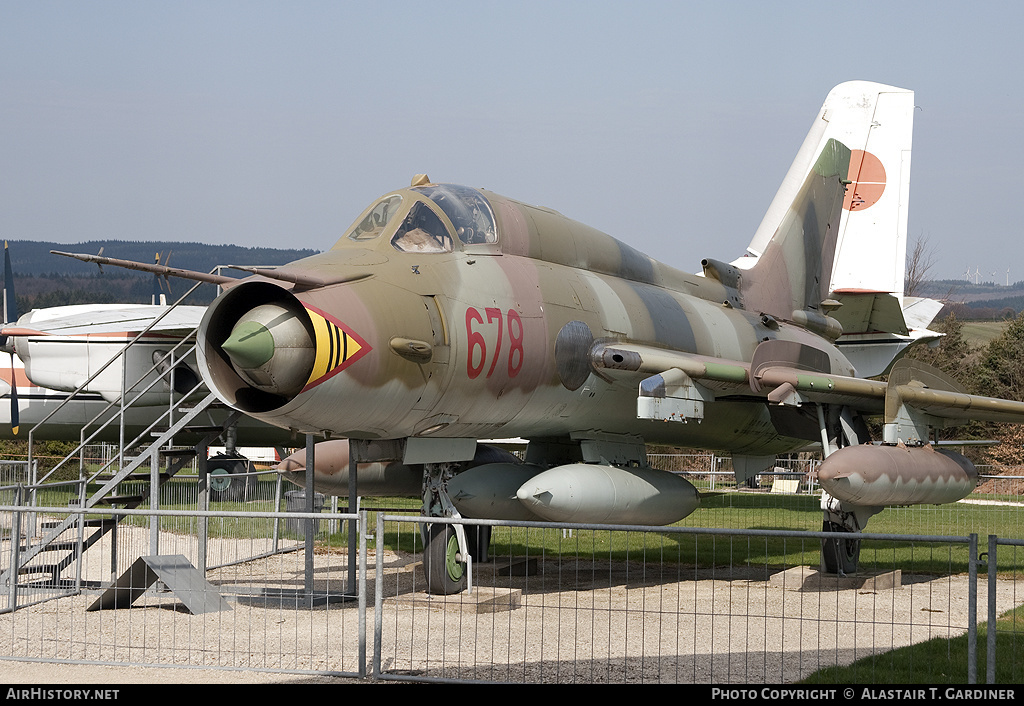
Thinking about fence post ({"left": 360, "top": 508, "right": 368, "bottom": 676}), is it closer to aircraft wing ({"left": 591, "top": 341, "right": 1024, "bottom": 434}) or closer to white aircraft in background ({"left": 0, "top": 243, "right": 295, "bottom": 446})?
aircraft wing ({"left": 591, "top": 341, "right": 1024, "bottom": 434})

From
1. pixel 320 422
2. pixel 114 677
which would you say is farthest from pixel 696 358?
pixel 114 677

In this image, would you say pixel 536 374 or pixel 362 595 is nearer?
pixel 362 595

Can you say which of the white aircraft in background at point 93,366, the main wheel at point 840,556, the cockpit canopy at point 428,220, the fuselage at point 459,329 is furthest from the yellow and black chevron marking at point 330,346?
the white aircraft in background at point 93,366

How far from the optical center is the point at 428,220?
10.3 meters

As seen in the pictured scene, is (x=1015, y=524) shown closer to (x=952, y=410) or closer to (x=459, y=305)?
(x=952, y=410)

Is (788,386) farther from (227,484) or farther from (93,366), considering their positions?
(93,366)

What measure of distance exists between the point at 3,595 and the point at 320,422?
4.45 m

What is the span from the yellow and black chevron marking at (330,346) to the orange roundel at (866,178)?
14.6 metres

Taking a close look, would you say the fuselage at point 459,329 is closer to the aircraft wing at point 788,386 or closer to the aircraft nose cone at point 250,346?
the aircraft nose cone at point 250,346

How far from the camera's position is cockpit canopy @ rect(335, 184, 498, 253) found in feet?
33.2

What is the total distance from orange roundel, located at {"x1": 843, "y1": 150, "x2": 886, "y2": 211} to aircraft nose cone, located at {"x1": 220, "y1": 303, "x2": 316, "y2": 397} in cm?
1496

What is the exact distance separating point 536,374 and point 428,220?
1803 mm

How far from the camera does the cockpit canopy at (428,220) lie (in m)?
10.1

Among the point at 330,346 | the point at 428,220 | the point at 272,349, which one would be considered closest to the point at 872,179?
the point at 428,220
